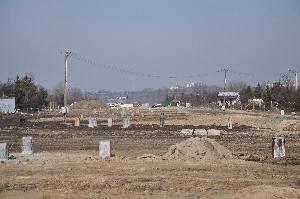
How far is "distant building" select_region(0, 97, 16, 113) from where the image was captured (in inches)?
3578

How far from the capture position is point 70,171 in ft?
58.5

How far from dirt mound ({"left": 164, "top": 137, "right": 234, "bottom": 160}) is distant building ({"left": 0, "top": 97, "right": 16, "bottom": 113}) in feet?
237

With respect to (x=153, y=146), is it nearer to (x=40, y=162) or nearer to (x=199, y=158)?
(x=199, y=158)

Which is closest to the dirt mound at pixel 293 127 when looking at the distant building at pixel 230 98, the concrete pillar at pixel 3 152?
the concrete pillar at pixel 3 152

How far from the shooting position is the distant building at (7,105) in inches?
3578

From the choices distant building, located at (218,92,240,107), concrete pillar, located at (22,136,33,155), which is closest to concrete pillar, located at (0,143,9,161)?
concrete pillar, located at (22,136,33,155)

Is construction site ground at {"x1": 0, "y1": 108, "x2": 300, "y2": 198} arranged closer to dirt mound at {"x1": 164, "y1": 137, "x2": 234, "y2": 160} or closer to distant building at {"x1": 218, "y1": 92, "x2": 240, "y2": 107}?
dirt mound at {"x1": 164, "y1": 137, "x2": 234, "y2": 160}

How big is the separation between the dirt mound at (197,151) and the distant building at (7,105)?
72.1 m

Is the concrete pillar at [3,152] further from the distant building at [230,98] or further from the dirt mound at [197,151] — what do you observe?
the distant building at [230,98]

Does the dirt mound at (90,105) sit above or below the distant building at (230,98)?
below

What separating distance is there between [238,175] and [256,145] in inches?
500

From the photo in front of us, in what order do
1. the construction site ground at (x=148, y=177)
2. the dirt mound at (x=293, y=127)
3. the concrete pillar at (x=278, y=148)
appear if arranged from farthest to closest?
the dirt mound at (x=293, y=127)
the concrete pillar at (x=278, y=148)
the construction site ground at (x=148, y=177)

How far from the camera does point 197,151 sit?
72.6 feet

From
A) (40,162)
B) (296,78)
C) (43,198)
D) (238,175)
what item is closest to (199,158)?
(238,175)
